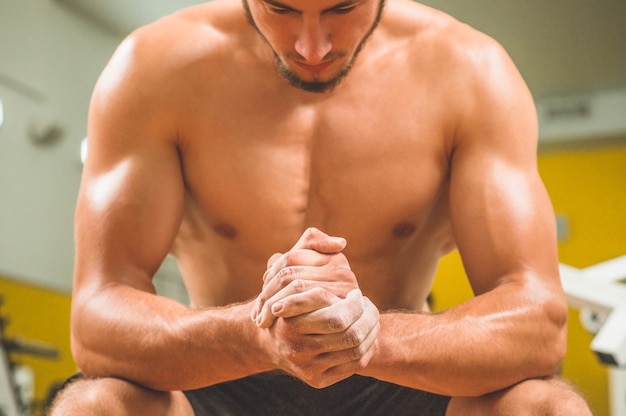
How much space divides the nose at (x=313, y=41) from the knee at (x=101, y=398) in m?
0.53

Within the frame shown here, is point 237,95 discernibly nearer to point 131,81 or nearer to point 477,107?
point 131,81

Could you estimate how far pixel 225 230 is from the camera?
1.25 metres

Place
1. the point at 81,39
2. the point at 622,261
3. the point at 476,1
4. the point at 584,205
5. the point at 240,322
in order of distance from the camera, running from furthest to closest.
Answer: the point at 584,205
the point at 81,39
the point at 476,1
the point at 622,261
the point at 240,322

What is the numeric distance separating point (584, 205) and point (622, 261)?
2465mm

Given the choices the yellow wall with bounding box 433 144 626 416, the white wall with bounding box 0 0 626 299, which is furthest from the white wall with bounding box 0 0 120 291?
the yellow wall with bounding box 433 144 626 416

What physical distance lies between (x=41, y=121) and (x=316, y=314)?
11.4 ft

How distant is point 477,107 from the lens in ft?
3.98

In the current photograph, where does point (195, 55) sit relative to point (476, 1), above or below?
above

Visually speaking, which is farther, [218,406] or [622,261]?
[622,261]

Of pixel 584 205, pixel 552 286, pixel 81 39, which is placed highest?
pixel 552 286

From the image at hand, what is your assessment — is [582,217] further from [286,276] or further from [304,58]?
[286,276]

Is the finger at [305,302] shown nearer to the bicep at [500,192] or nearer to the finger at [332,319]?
the finger at [332,319]

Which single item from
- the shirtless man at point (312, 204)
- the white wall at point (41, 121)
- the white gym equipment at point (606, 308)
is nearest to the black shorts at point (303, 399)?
the shirtless man at point (312, 204)

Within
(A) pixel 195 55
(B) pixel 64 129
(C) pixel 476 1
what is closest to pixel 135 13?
(B) pixel 64 129
